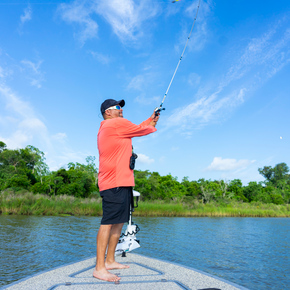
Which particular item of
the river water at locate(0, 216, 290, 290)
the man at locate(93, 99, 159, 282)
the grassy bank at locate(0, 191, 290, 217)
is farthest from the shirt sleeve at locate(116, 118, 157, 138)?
the grassy bank at locate(0, 191, 290, 217)

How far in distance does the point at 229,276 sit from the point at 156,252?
242 cm

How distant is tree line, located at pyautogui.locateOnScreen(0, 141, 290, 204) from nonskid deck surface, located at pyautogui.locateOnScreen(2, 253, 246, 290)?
87.6ft

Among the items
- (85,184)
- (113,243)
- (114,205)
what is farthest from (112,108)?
(85,184)

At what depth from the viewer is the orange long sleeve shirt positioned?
2.92 meters

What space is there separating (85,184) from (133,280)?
115 feet

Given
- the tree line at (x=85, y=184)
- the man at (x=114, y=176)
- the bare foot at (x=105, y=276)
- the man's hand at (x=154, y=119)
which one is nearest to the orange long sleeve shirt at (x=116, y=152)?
the man at (x=114, y=176)

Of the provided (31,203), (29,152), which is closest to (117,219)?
(31,203)

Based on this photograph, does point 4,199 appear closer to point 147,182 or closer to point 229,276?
point 229,276

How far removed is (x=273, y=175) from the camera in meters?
85.1

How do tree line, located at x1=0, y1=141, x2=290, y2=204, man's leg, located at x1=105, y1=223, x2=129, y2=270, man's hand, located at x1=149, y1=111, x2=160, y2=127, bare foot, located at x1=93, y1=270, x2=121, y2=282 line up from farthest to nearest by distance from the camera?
tree line, located at x1=0, y1=141, x2=290, y2=204 → man's hand, located at x1=149, y1=111, x2=160, y2=127 → man's leg, located at x1=105, y1=223, x2=129, y2=270 → bare foot, located at x1=93, y1=270, x2=121, y2=282

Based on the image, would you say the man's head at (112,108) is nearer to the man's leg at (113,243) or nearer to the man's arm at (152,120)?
the man's arm at (152,120)

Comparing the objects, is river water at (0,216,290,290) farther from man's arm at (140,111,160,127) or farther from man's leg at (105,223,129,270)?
man's arm at (140,111,160,127)

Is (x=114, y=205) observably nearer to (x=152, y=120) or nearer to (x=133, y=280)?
(x=133, y=280)

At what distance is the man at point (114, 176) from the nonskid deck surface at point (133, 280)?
0.21m
